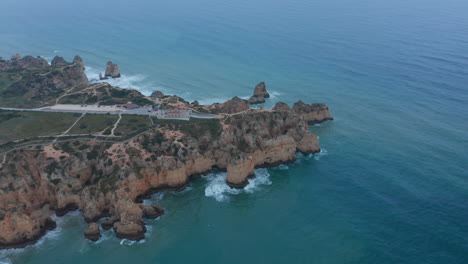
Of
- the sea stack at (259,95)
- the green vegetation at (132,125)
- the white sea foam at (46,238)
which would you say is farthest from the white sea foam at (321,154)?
the white sea foam at (46,238)

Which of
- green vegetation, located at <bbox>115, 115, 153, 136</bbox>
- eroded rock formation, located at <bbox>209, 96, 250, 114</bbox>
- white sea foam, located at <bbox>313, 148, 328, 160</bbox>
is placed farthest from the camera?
eroded rock formation, located at <bbox>209, 96, 250, 114</bbox>

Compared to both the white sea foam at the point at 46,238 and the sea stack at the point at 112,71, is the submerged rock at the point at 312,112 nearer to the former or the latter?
the white sea foam at the point at 46,238

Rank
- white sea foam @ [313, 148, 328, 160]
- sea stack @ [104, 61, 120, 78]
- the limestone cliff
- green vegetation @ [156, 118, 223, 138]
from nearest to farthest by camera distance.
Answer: green vegetation @ [156, 118, 223, 138]
white sea foam @ [313, 148, 328, 160]
the limestone cliff
sea stack @ [104, 61, 120, 78]

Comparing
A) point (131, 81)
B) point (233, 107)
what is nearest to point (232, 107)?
point (233, 107)

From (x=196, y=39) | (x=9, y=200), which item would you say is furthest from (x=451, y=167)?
(x=196, y=39)

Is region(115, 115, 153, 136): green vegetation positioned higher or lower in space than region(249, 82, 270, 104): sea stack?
lower

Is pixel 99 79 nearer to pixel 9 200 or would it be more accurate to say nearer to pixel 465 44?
pixel 9 200

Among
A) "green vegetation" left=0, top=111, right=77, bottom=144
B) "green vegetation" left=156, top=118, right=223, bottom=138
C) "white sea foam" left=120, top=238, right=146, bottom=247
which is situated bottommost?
"white sea foam" left=120, top=238, right=146, bottom=247

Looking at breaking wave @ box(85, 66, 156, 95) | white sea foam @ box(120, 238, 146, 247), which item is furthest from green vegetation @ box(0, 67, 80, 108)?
white sea foam @ box(120, 238, 146, 247)

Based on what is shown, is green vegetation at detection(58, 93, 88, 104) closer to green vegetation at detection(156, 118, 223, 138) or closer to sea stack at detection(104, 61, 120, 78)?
green vegetation at detection(156, 118, 223, 138)

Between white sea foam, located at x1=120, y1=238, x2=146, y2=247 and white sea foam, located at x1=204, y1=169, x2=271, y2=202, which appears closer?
white sea foam, located at x1=120, y1=238, x2=146, y2=247
